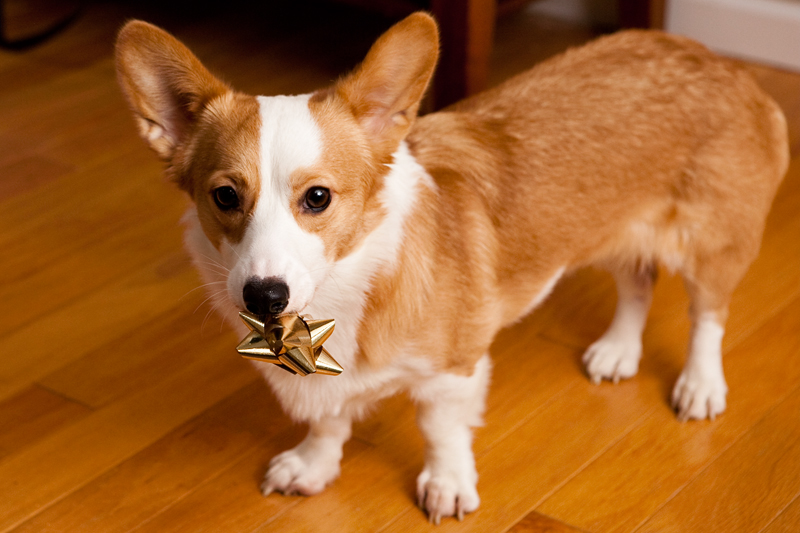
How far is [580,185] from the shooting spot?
1.65 metres

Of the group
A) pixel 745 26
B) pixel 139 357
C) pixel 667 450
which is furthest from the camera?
pixel 745 26

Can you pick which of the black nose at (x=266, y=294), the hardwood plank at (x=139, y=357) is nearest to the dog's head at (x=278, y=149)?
the black nose at (x=266, y=294)

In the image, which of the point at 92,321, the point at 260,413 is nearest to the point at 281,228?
the point at 260,413

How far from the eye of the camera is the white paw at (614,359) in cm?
196

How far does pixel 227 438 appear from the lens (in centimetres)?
185

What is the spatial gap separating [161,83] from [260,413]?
0.81 meters

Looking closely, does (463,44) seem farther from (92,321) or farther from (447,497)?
(447,497)

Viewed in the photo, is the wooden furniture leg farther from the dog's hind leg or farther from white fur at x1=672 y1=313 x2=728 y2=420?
white fur at x1=672 y1=313 x2=728 y2=420

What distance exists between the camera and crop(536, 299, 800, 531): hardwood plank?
64.0 inches

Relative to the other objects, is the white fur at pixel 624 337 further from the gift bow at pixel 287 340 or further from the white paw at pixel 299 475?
the gift bow at pixel 287 340

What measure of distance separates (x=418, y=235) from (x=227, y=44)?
250cm

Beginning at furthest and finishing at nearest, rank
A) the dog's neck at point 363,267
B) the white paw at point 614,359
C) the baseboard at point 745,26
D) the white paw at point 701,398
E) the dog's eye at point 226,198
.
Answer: the baseboard at point 745,26, the white paw at point 614,359, the white paw at point 701,398, the dog's neck at point 363,267, the dog's eye at point 226,198

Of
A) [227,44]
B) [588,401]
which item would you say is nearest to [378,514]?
[588,401]

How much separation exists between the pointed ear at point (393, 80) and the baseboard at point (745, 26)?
2.36 m
